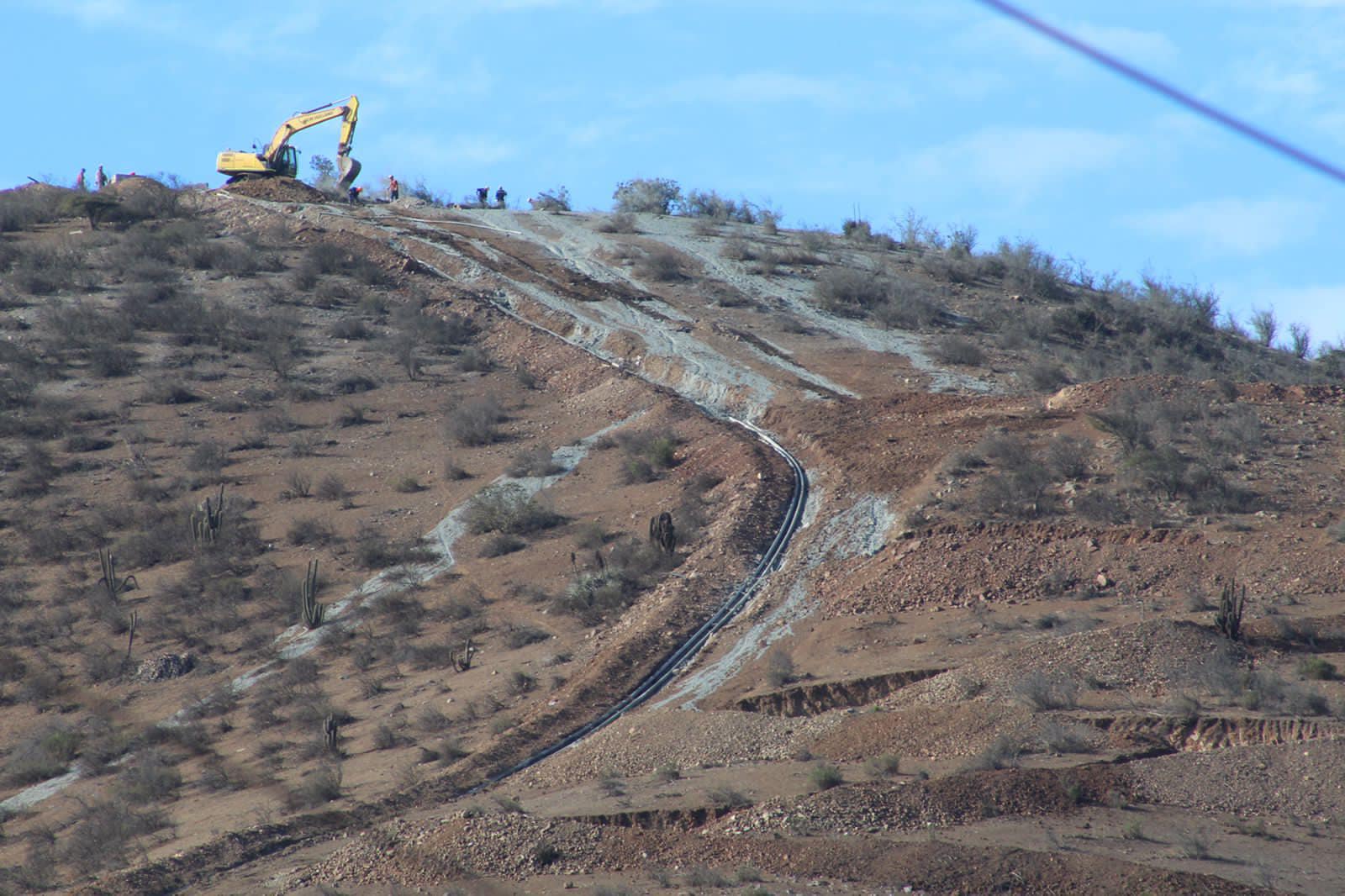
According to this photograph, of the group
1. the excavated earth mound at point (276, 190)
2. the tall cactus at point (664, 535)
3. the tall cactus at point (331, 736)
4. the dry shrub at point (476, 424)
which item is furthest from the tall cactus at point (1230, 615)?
the excavated earth mound at point (276, 190)

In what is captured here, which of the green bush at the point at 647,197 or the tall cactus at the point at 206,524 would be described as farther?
the green bush at the point at 647,197

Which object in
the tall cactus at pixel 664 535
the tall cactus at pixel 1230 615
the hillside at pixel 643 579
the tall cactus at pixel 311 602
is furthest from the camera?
the tall cactus at pixel 664 535

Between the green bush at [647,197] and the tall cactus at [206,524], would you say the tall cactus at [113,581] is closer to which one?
the tall cactus at [206,524]

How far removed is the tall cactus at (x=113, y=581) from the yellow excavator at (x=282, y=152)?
3512 cm

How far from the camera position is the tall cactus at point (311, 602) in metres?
25.3

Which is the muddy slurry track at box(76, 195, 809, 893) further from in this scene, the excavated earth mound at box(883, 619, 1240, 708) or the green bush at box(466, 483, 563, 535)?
the green bush at box(466, 483, 563, 535)

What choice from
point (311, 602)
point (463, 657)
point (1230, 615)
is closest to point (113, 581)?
point (311, 602)

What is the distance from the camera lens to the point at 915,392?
1371 inches

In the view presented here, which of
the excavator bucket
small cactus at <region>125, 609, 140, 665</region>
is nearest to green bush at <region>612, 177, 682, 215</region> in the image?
the excavator bucket

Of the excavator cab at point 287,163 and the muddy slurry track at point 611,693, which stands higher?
the excavator cab at point 287,163

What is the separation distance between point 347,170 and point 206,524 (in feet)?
118

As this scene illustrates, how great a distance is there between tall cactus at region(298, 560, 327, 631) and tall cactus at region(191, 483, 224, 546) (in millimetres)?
3872

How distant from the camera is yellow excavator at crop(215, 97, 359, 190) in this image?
5872 centimetres

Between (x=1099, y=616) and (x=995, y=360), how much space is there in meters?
20.7
